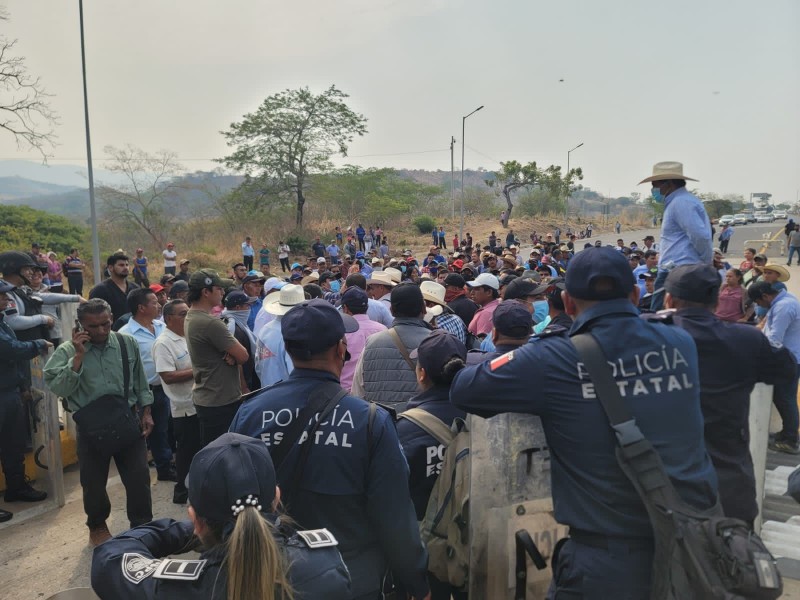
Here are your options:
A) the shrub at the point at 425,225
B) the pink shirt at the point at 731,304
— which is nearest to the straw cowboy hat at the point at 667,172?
the pink shirt at the point at 731,304

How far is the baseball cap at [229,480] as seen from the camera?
1.69 m

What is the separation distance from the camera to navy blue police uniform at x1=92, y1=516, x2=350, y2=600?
1.64 meters

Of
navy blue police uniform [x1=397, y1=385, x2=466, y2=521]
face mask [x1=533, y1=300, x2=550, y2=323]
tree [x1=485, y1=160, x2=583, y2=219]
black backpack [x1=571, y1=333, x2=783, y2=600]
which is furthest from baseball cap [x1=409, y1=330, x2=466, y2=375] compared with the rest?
tree [x1=485, y1=160, x2=583, y2=219]

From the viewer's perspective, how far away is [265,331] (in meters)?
4.93

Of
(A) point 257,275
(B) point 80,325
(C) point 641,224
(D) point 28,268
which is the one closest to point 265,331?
(B) point 80,325

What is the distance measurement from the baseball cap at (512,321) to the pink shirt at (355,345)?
5.05 feet

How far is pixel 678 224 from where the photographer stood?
14.4ft

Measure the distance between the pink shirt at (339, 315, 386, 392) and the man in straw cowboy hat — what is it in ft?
7.40

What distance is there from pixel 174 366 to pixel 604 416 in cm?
410

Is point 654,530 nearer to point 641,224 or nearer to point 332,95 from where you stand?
point 332,95

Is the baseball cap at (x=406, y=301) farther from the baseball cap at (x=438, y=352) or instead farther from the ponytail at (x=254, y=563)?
the ponytail at (x=254, y=563)

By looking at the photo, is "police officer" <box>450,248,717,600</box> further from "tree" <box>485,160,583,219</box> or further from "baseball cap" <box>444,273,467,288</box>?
"tree" <box>485,160,583,219</box>

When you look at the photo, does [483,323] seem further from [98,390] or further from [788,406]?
[98,390]

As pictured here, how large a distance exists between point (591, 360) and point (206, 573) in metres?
1.37
